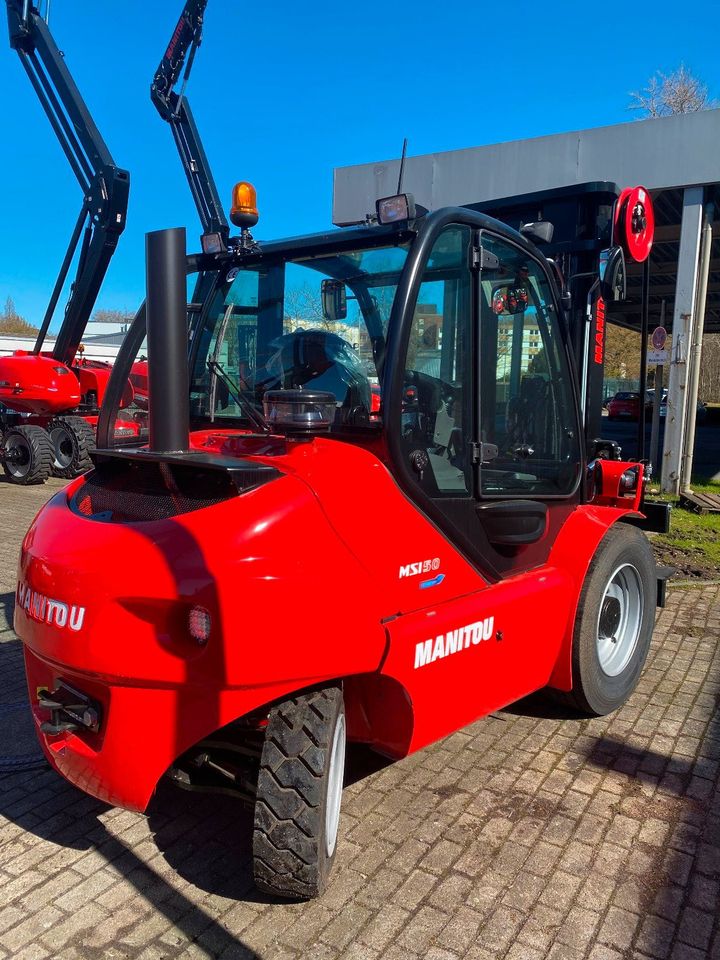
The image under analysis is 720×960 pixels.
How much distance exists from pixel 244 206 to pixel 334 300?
600 mm

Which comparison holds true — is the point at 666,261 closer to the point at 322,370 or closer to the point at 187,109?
the point at 187,109

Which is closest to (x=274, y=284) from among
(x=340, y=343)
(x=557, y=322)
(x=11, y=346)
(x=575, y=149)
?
(x=340, y=343)

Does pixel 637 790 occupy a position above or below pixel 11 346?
below

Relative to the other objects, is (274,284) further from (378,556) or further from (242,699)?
(242,699)

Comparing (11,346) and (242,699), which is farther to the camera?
(11,346)

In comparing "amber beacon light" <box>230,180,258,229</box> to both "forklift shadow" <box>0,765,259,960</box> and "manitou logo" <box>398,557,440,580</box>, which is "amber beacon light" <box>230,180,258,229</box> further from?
"forklift shadow" <box>0,765,259,960</box>

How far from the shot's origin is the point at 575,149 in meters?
11.3

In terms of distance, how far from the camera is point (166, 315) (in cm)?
220

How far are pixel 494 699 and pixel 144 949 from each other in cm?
158

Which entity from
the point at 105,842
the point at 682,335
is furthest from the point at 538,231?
the point at 682,335

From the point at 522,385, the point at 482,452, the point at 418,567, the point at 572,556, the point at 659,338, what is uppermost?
the point at 659,338

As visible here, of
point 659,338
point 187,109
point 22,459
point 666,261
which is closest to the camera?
point 659,338

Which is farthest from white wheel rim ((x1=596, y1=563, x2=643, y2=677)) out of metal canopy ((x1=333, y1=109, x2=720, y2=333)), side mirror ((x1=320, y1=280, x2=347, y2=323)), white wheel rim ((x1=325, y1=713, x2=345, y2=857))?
metal canopy ((x1=333, y1=109, x2=720, y2=333))

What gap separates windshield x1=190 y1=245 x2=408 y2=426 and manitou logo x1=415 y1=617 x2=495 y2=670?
33.5 inches
